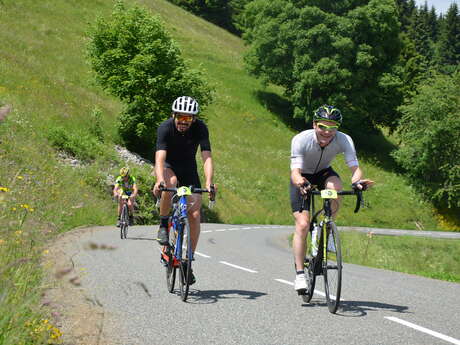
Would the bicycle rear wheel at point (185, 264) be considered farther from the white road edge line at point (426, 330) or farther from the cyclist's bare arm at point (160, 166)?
the white road edge line at point (426, 330)

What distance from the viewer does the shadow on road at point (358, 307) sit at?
6.24m

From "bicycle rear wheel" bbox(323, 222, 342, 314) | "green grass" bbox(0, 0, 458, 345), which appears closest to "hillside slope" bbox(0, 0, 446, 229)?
"green grass" bbox(0, 0, 458, 345)

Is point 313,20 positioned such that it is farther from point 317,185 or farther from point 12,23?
point 317,185

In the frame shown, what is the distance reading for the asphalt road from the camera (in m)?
5.15

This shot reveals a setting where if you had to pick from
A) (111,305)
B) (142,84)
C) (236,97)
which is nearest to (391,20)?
(236,97)

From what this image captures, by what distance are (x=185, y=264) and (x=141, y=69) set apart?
75.6 feet

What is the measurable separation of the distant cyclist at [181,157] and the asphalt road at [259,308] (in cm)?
96

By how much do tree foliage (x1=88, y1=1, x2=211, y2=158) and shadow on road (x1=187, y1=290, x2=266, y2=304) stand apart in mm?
21670

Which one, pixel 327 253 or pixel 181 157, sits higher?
pixel 181 157

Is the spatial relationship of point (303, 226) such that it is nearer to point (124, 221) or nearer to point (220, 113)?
point (124, 221)

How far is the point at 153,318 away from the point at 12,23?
4755 cm

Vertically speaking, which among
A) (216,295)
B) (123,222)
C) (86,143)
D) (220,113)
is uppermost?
(220,113)

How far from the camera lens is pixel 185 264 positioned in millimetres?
6918

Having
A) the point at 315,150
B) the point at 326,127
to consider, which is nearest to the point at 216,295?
the point at 315,150
